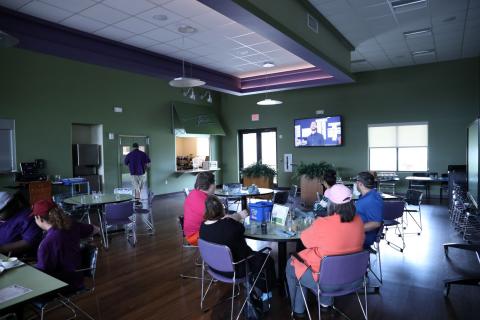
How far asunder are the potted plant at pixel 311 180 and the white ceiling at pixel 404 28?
9.64 ft

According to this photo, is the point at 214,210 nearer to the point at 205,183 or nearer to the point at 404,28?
the point at 205,183

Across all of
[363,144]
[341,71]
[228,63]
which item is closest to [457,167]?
[363,144]

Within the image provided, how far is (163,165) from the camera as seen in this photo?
34.7 feet

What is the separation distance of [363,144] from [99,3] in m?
8.06

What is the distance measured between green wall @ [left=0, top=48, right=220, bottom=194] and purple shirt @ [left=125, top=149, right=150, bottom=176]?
1055 mm

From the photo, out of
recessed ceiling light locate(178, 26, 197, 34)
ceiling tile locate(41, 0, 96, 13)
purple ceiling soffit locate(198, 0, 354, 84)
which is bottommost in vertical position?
purple ceiling soffit locate(198, 0, 354, 84)

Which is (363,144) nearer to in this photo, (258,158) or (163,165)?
(258,158)

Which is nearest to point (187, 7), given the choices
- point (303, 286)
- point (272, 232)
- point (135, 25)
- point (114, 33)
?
point (135, 25)

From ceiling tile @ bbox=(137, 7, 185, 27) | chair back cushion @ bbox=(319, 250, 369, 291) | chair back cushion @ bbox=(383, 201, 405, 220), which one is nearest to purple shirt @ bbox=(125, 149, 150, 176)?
ceiling tile @ bbox=(137, 7, 185, 27)

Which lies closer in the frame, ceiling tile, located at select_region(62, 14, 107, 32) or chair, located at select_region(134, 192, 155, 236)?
ceiling tile, located at select_region(62, 14, 107, 32)

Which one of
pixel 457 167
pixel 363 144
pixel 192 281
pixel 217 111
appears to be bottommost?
pixel 192 281

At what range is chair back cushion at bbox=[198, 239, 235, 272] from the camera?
8.15ft

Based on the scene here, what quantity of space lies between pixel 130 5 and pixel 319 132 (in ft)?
24.2

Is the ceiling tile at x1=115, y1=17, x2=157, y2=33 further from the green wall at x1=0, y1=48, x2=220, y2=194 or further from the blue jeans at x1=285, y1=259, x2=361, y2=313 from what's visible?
the blue jeans at x1=285, y1=259, x2=361, y2=313
